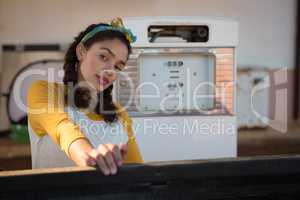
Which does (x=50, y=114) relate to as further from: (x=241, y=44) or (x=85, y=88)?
(x=241, y=44)

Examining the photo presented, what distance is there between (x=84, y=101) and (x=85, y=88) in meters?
0.04

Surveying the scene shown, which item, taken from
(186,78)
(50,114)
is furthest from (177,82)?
(50,114)

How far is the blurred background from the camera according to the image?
3764 mm

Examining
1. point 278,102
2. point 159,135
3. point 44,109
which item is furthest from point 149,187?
point 278,102

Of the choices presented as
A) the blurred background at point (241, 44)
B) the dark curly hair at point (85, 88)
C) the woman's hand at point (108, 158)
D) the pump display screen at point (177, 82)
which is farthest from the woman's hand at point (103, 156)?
the blurred background at point (241, 44)

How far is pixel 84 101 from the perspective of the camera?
1.19 metres

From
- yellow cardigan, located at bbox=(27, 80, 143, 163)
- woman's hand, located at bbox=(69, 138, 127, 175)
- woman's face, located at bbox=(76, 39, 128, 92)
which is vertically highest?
woman's face, located at bbox=(76, 39, 128, 92)

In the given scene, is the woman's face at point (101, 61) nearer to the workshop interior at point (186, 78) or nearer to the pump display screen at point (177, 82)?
the workshop interior at point (186, 78)

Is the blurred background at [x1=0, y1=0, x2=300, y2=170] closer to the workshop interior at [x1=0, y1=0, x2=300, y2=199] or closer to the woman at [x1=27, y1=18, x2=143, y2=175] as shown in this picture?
the workshop interior at [x1=0, y1=0, x2=300, y2=199]

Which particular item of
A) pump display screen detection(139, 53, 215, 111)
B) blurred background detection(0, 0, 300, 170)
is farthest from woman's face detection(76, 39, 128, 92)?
blurred background detection(0, 0, 300, 170)

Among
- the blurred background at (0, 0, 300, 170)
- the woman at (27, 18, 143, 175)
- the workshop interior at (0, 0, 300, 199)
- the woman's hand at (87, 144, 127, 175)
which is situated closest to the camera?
the woman's hand at (87, 144, 127, 175)

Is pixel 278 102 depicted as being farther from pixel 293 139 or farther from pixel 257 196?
pixel 257 196

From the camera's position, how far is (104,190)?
26.0 inches

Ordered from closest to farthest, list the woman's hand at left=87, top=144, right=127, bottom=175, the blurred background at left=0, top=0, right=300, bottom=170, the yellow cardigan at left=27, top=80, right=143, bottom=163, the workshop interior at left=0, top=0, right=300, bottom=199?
the woman's hand at left=87, top=144, right=127, bottom=175 → the yellow cardigan at left=27, top=80, right=143, bottom=163 → the workshop interior at left=0, top=0, right=300, bottom=199 → the blurred background at left=0, top=0, right=300, bottom=170
